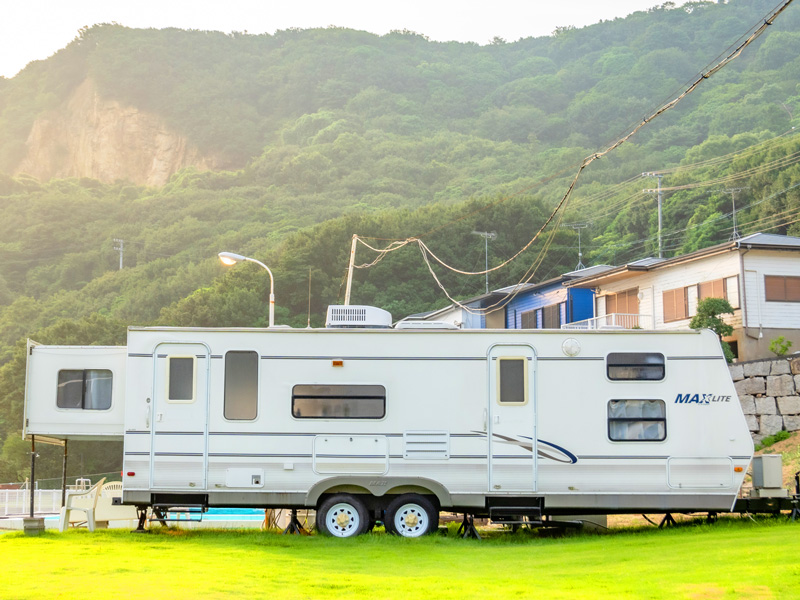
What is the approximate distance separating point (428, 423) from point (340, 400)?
1.29 m

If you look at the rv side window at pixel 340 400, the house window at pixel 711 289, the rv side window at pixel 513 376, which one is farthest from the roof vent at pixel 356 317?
the house window at pixel 711 289

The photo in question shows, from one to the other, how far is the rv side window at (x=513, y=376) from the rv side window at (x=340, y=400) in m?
1.69

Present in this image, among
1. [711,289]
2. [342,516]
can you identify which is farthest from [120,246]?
[342,516]

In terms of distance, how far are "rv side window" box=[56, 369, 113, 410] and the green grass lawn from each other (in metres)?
1.87

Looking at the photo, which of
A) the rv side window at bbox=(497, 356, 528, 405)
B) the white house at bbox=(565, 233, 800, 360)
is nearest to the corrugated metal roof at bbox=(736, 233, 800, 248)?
the white house at bbox=(565, 233, 800, 360)

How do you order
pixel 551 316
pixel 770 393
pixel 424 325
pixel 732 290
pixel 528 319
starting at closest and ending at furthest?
pixel 424 325
pixel 770 393
pixel 732 290
pixel 551 316
pixel 528 319

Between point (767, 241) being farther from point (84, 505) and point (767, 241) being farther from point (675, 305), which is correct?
point (84, 505)

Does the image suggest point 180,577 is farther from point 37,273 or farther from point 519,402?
point 37,273

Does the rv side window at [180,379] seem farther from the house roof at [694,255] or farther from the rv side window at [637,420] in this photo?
the house roof at [694,255]

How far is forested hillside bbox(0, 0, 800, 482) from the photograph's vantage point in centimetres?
6494

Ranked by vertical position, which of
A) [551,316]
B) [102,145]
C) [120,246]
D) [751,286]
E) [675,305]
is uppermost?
[102,145]

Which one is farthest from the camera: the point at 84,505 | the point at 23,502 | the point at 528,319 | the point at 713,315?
the point at 528,319

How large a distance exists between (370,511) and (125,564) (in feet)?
13.4

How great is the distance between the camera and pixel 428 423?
44.1 ft
